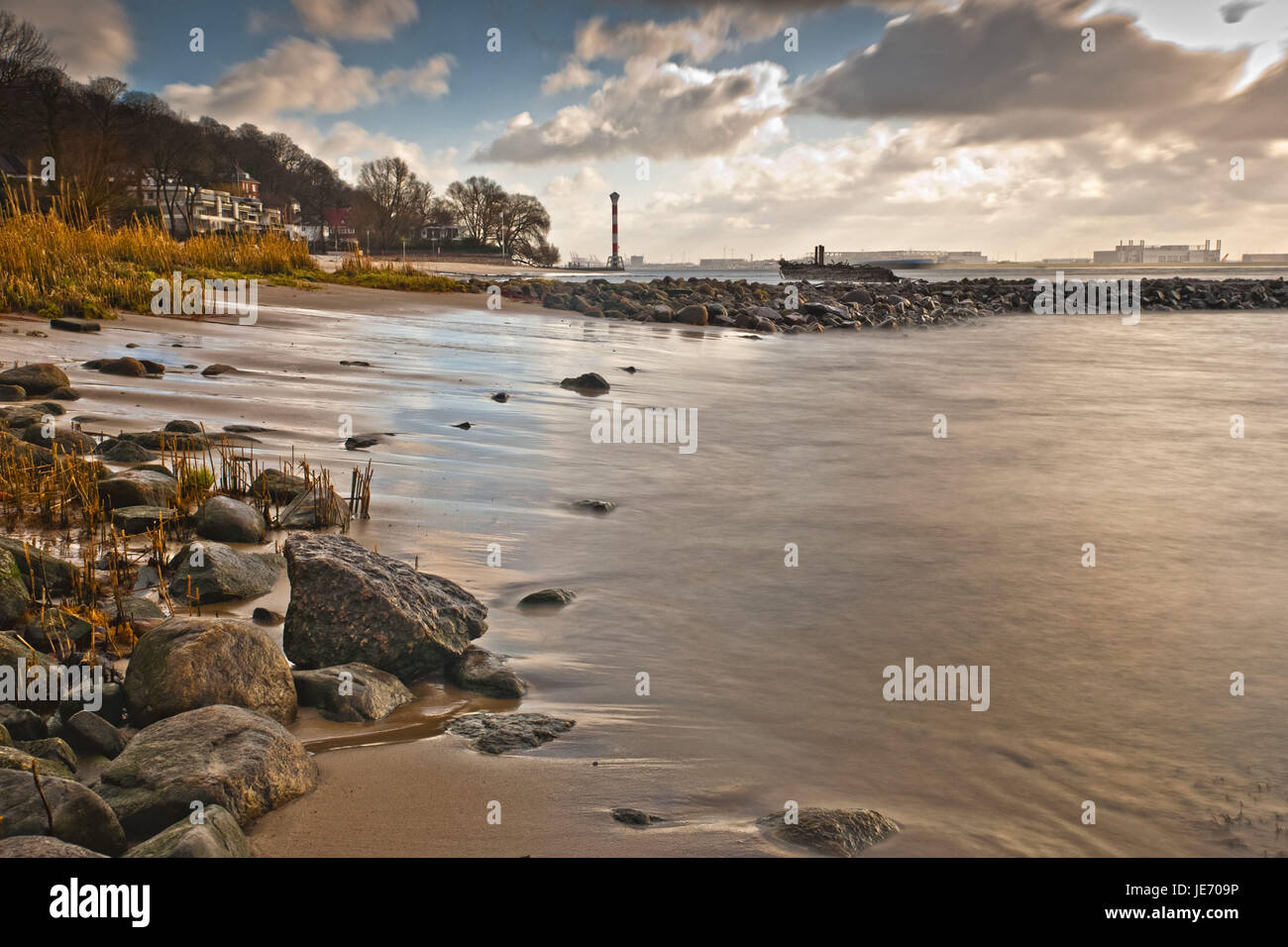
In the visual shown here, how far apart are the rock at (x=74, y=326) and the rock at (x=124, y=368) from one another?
10.0ft

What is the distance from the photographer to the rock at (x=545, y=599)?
15.4 feet

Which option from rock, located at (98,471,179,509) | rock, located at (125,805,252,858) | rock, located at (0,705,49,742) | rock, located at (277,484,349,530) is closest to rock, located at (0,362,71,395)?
rock, located at (98,471,179,509)

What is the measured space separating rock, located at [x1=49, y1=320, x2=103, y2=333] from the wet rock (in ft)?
30.2

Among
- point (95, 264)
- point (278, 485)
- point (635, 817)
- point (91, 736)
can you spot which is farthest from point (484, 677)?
point (95, 264)

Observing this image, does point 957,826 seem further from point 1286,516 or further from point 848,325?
point 848,325

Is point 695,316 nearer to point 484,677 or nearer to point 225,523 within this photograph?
point 225,523

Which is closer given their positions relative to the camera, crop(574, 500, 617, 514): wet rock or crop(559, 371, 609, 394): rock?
crop(574, 500, 617, 514): wet rock

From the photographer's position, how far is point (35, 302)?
13.1m

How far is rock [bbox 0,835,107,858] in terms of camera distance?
2.26m

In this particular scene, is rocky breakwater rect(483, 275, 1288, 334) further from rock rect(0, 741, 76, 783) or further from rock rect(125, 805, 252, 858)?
rock rect(125, 805, 252, 858)

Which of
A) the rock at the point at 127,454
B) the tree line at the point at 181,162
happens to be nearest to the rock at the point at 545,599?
the rock at the point at 127,454

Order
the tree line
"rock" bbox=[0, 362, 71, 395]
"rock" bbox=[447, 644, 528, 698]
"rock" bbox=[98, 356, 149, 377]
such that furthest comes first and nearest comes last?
the tree line → "rock" bbox=[98, 356, 149, 377] → "rock" bbox=[0, 362, 71, 395] → "rock" bbox=[447, 644, 528, 698]

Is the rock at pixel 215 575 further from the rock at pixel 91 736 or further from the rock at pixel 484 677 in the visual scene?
the rock at pixel 484 677
